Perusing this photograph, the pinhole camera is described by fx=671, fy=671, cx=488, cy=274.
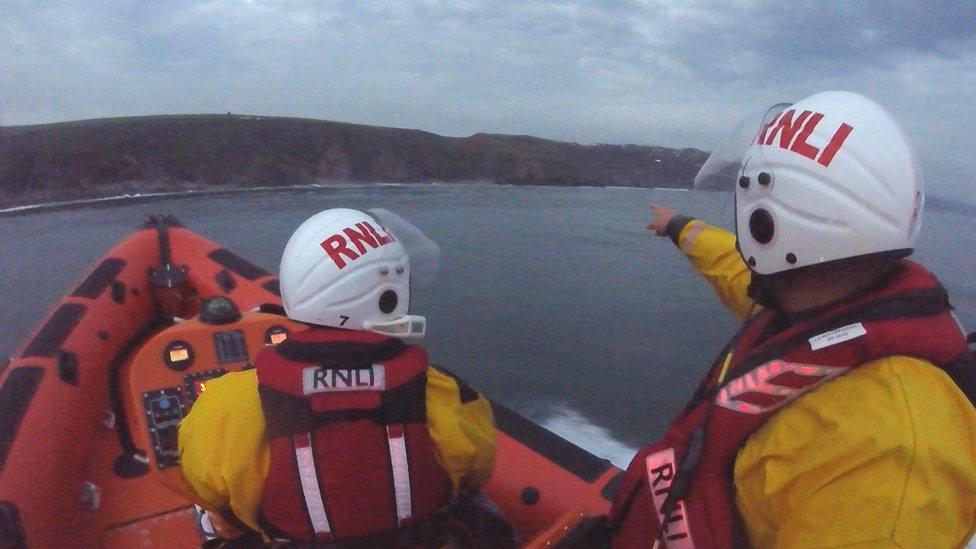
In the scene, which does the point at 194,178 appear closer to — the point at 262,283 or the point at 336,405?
the point at 262,283

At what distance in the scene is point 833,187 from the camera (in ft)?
3.30

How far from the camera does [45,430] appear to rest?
254 cm

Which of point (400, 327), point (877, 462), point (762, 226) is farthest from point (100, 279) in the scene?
point (877, 462)

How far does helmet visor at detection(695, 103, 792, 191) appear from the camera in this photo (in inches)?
52.6

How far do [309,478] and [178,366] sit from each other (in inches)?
60.4

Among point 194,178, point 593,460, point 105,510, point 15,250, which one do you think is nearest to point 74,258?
point 15,250

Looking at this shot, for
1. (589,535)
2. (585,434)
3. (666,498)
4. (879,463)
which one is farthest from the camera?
(585,434)

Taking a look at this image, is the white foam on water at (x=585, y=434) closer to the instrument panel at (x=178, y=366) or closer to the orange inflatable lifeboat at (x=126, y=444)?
the orange inflatable lifeboat at (x=126, y=444)

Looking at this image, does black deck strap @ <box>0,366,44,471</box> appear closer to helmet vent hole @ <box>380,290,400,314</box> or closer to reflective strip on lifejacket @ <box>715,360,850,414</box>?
helmet vent hole @ <box>380,290,400,314</box>

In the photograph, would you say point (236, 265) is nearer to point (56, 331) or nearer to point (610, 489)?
point (56, 331)

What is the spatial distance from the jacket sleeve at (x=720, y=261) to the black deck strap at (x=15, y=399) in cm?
228

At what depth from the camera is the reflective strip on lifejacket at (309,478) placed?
1456 millimetres

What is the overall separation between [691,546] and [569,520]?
1.23 feet

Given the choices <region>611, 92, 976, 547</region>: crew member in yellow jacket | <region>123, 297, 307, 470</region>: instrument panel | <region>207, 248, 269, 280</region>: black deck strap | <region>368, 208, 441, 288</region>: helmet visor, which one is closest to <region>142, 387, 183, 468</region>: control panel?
<region>123, 297, 307, 470</region>: instrument panel
